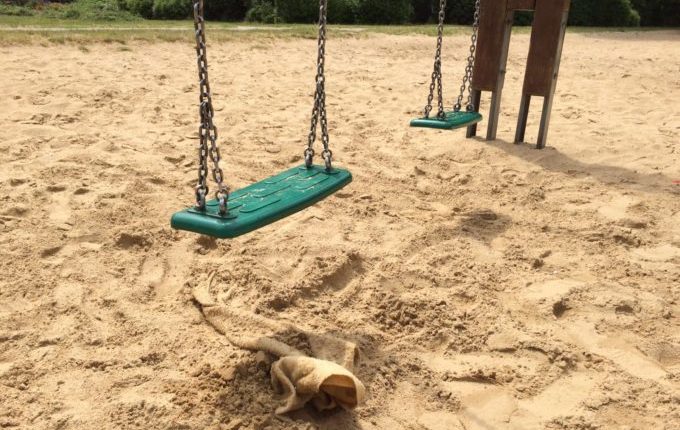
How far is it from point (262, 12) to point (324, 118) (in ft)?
49.5

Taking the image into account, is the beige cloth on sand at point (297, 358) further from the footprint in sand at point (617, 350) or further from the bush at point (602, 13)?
the bush at point (602, 13)

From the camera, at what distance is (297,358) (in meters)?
2.29

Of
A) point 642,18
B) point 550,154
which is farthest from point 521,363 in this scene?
point 642,18

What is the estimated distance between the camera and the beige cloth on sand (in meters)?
A: 2.17

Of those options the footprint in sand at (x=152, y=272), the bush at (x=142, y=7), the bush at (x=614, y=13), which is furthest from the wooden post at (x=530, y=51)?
the bush at (x=614, y=13)

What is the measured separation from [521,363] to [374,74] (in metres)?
5.89

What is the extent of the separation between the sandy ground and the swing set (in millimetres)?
428

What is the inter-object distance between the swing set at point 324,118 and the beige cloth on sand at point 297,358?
0.49 meters

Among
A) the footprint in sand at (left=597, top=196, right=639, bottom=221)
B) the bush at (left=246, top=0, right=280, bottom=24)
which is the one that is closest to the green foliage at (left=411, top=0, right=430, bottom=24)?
the bush at (left=246, top=0, right=280, bottom=24)

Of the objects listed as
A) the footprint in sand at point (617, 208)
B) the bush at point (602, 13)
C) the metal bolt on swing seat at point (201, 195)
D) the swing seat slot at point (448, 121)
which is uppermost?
the bush at point (602, 13)

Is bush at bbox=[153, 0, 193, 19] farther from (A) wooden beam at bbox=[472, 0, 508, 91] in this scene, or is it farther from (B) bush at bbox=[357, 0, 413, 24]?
(A) wooden beam at bbox=[472, 0, 508, 91]

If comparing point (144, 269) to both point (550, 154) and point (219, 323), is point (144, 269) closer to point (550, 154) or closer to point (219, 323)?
point (219, 323)

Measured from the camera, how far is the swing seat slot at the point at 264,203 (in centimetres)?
231

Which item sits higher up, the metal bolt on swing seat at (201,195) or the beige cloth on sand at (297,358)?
the metal bolt on swing seat at (201,195)
